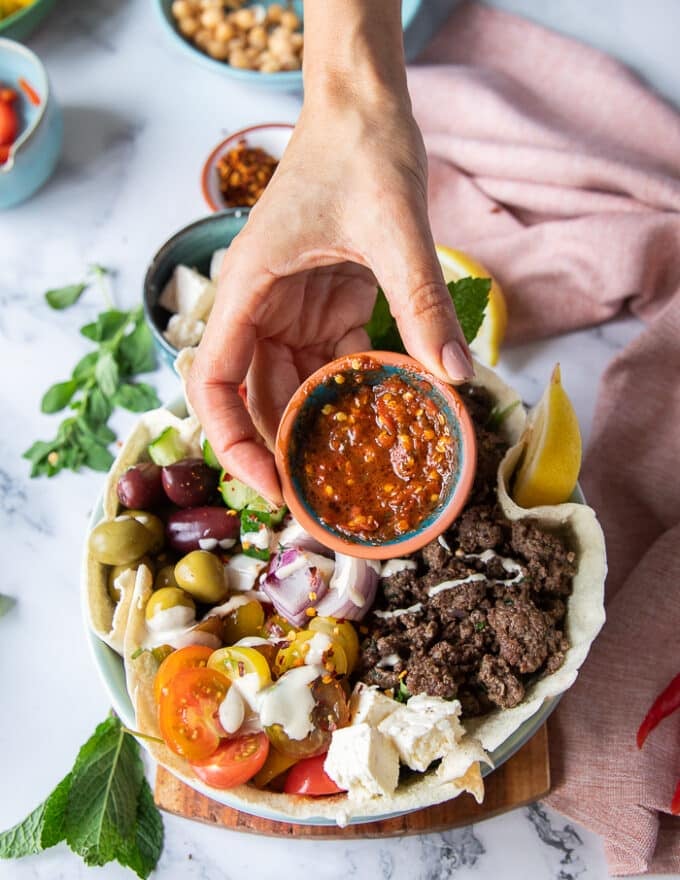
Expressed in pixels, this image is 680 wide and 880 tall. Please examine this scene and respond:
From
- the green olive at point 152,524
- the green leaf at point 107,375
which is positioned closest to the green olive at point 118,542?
the green olive at point 152,524

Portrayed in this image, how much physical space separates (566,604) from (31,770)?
5.11ft

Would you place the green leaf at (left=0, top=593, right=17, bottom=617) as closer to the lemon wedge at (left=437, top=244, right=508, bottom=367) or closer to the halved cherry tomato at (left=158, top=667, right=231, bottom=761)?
the halved cherry tomato at (left=158, top=667, right=231, bottom=761)

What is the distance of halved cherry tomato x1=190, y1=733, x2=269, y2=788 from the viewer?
2.05 metres

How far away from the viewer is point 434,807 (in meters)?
2.34

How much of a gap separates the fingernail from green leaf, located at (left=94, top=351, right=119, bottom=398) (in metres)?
1.39

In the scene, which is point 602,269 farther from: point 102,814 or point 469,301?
point 102,814

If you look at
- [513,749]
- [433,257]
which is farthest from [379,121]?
[513,749]

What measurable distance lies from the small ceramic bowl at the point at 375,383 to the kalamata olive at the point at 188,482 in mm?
369

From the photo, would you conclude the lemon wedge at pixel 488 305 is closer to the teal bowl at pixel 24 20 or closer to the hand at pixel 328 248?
the hand at pixel 328 248

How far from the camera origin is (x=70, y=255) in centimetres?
326

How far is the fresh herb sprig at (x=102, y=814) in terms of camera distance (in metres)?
2.34

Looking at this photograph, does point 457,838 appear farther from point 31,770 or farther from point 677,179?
point 677,179

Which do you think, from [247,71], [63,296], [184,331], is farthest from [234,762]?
[247,71]

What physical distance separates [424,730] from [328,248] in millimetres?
1075
